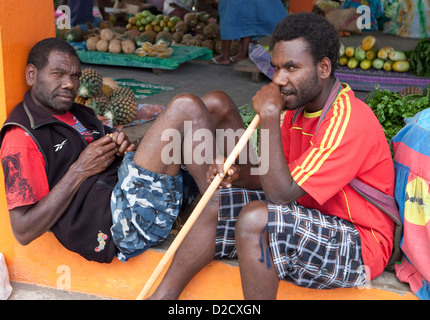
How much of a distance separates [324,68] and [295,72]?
13cm

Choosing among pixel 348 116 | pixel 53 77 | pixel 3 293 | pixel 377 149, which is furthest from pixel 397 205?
pixel 3 293

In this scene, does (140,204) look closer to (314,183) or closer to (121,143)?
(121,143)

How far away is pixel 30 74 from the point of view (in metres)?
2.37

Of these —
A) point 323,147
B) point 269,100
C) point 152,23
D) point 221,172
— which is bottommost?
point 152,23

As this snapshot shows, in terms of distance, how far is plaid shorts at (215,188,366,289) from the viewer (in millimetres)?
1836

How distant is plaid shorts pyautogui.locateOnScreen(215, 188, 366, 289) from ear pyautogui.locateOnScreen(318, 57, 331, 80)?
552mm

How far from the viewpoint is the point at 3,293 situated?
243cm

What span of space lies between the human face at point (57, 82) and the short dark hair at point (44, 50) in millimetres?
20

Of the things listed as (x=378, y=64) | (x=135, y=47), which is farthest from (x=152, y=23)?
(x=378, y=64)

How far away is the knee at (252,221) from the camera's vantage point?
1829 millimetres

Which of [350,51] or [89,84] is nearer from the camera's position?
[89,84]
